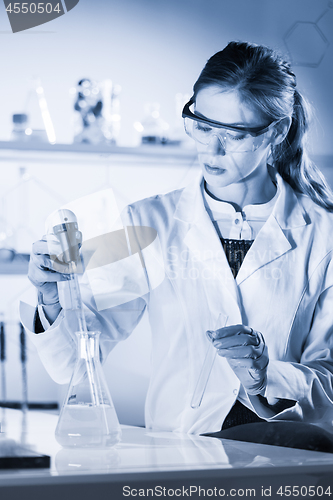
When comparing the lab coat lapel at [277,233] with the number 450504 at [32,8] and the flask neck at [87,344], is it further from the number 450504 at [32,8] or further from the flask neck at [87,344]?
the number 450504 at [32,8]

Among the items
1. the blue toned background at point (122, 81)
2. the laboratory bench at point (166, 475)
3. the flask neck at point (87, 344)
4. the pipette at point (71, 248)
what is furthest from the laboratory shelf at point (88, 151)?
the laboratory bench at point (166, 475)

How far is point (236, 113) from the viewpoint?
130cm

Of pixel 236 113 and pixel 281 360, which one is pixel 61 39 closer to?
pixel 236 113

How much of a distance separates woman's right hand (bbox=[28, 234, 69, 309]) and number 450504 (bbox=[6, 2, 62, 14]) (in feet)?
1.73

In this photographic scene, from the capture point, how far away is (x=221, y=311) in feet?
4.25

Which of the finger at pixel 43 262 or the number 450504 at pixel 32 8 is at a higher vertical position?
the number 450504 at pixel 32 8

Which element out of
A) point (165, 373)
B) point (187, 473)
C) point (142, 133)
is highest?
point (142, 133)

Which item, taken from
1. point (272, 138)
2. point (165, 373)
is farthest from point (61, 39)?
point (165, 373)

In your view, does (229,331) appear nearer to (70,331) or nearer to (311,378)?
(311,378)

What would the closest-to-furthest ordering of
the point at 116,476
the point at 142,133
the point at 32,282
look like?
the point at 116,476 → the point at 32,282 → the point at 142,133

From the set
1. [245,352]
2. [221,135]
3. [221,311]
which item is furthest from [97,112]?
[245,352]

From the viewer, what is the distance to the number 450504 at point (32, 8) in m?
1.27

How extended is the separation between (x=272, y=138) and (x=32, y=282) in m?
0.67

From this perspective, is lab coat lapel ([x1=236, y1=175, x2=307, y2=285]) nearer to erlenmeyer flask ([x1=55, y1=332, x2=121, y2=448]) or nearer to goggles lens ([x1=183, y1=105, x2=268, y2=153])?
goggles lens ([x1=183, y1=105, x2=268, y2=153])
